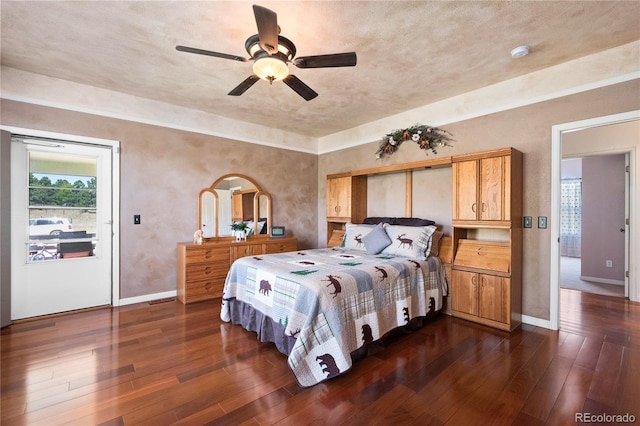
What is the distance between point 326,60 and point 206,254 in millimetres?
2930

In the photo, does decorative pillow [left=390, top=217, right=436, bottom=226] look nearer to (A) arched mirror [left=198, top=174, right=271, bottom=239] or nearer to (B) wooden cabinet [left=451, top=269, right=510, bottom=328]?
(B) wooden cabinet [left=451, top=269, right=510, bottom=328]

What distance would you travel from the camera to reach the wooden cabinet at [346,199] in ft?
15.4

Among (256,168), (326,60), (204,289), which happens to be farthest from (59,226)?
(326,60)

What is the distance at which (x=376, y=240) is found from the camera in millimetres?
3541

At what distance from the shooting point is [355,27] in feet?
7.56

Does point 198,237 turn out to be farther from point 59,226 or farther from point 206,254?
point 59,226

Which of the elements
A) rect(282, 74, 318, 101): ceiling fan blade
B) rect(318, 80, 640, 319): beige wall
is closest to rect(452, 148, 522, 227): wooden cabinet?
rect(318, 80, 640, 319): beige wall

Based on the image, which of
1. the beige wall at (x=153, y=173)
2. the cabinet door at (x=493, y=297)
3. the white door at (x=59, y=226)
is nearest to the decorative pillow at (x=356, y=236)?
the cabinet door at (x=493, y=297)

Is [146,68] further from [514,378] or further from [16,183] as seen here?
[514,378]

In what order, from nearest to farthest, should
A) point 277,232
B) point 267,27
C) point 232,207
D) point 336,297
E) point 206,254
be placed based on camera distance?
1. point 267,27
2. point 336,297
3. point 206,254
4. point 232,207
5. point 277,232

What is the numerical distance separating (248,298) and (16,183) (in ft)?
9.10

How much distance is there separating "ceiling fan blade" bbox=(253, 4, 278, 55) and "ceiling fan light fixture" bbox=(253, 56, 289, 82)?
0.08 meters

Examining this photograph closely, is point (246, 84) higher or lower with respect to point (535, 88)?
lower

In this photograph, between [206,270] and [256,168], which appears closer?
[206,270]
